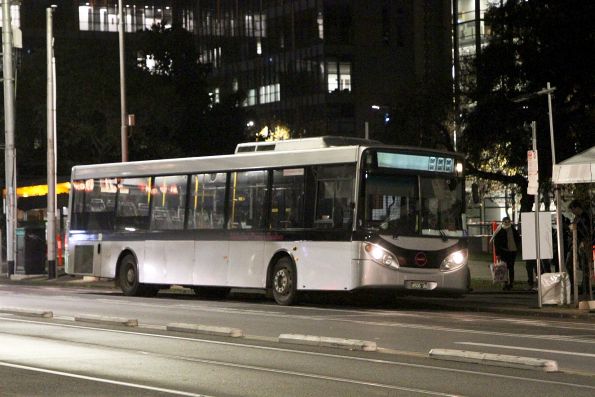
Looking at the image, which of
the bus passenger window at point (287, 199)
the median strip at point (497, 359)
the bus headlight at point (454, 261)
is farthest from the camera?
the bus passenger window at point (287, 199)

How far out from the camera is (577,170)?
21.9 meters

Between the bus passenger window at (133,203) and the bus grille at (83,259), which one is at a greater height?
the bus passenger window at (133,203)

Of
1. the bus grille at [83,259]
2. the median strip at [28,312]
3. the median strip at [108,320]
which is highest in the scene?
the bus grille at [83,259]

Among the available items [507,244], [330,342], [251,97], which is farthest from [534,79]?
[251,97]

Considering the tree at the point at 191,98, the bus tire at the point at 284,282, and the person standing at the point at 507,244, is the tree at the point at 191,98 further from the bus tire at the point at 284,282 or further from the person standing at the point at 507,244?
the bus tire at the point at 284,282

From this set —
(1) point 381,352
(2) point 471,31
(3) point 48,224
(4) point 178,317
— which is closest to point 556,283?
(4) point 178,317

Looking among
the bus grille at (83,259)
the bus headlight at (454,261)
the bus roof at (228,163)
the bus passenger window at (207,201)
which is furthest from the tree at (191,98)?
the bus headlight at (454,261)

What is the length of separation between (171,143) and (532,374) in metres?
55.7

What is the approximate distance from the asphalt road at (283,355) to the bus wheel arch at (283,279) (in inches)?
48.7

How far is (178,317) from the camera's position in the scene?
2153 cm

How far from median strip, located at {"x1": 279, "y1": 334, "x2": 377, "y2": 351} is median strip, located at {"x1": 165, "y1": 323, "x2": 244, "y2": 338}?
106cm

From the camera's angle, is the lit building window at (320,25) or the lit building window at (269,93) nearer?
the lit building window at (320,25)

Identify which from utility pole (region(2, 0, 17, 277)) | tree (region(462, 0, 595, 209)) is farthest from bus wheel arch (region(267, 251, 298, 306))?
utility pole (region(2, 0, 17, 277))

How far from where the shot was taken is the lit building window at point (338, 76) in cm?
9988
